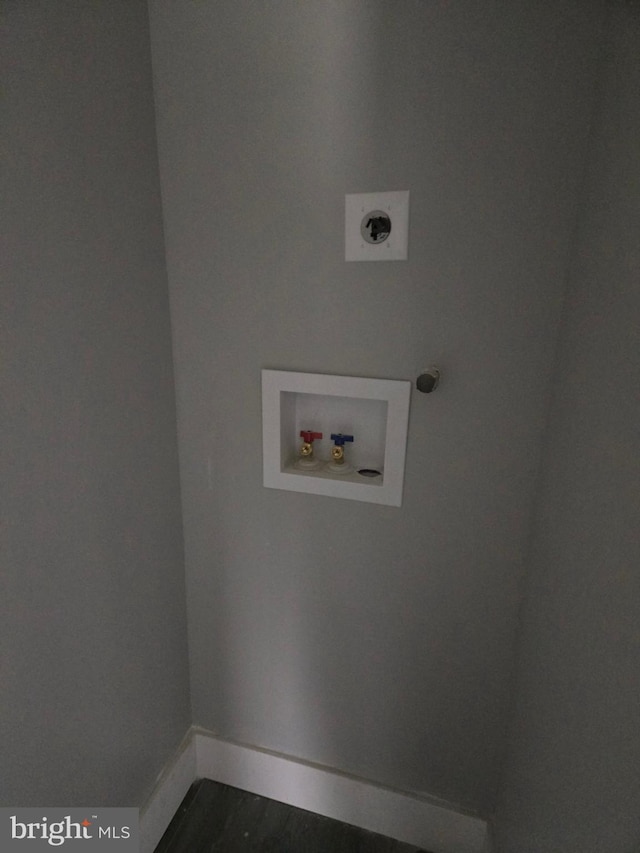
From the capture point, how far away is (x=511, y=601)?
0.96 metres

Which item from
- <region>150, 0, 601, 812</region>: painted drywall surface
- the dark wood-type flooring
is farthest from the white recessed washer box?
the dark wood-type flooring

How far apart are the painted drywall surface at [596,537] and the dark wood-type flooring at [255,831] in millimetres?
551

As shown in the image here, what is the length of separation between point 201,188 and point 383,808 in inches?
62.5

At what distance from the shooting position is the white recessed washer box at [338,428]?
0.93 metres

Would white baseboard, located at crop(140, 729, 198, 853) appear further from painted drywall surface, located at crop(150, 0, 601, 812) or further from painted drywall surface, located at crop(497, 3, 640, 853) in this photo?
painted drywall surface, located at crop(497, 3, 640, 853)

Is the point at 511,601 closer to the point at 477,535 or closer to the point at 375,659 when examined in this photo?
the point at 477,535

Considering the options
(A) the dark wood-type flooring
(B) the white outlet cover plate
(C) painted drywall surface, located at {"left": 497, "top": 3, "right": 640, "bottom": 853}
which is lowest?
(A) the dark wood-type flooring

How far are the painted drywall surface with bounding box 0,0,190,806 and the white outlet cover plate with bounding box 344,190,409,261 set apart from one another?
427 millimetres

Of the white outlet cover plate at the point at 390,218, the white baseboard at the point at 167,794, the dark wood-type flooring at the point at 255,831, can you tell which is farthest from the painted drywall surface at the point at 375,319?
the white baseboard at the point at 167,794

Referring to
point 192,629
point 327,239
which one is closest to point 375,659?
point 192,629

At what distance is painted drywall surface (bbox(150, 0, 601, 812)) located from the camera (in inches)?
29.8

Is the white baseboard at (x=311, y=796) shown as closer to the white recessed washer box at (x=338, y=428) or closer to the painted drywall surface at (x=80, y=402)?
the painted drywall surface at (x=80, y=402)

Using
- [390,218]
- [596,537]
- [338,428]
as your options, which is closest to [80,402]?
[338,428]

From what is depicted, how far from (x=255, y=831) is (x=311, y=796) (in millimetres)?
169
